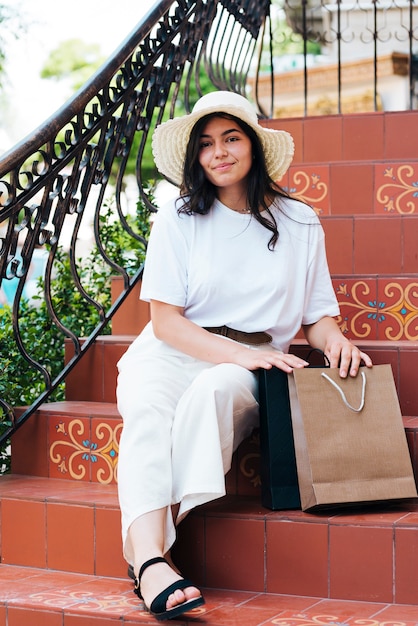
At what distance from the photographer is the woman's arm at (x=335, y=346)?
2750 millimetres

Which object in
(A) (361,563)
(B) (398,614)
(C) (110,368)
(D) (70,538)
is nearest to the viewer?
(B) (398,614)

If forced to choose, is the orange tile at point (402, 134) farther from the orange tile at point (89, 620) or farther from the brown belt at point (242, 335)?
the orange tile at point (89, 620)

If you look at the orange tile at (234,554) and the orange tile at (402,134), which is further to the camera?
the orange tile at (402,134)

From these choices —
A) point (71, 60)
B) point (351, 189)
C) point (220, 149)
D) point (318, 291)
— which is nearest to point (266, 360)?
point (318, 291)

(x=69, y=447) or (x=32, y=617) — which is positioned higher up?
(x=69, y=447)

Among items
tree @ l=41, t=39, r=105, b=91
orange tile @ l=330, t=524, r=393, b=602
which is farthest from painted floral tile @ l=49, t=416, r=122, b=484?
tree @ l=41, t=39, r=105, b=91

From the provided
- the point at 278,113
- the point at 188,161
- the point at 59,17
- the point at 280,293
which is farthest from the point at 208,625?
the point at 59,17

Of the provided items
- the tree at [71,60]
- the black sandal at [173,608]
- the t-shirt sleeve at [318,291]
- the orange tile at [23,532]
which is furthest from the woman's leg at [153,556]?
the tree at [71,60]

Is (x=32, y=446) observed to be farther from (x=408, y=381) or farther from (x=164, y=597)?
(x=408, y=381)

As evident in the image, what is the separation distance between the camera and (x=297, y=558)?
2.61 meters

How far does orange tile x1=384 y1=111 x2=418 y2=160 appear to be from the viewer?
445 cm

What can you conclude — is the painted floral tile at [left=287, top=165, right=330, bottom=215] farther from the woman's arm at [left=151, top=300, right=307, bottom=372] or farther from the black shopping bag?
the black shopping bag

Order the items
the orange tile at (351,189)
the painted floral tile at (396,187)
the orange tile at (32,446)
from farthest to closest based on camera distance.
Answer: the orange tile at (351,189)
the painted floral tile at (396,187)
the orange tile at (32,446)

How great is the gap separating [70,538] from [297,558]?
2.66 feet
